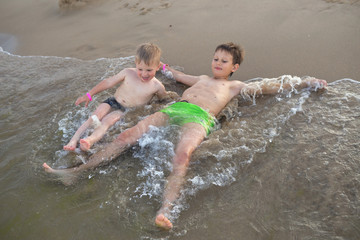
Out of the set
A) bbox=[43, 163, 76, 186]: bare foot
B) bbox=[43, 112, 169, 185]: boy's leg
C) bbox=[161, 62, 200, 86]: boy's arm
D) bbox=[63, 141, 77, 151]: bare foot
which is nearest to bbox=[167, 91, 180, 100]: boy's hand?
bbox=[161, 62, 200, 86]: boy's arm

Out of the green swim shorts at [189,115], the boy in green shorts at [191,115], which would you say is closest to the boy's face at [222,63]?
the boy in green shorts at [191,115]

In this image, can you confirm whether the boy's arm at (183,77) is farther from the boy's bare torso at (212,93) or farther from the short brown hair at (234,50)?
the short brown hair at (234,50)

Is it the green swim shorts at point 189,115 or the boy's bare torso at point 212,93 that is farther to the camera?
the boy's bare torso at point 212,93

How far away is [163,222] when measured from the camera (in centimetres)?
210

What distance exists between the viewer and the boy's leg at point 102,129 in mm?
2807

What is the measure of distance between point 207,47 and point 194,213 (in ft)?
10.3

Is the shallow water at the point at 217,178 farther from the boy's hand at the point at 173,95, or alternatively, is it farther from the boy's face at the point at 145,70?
the boy's face at the point at 145,70

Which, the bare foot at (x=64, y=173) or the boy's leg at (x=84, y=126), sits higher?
the boy's leg at (x=84, y=126)

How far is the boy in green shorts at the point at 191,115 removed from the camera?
8.29 feet

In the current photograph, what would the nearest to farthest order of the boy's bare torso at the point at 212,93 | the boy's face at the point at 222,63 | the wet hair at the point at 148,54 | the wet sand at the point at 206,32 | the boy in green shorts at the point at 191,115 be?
1. the boy in green shorts at the point at 191,115
2. the wet hair at the point at 148,54
3. the boy's bare torso at the point at 212,93
4. the boy's face at the point at 222,63
5. the wet sand at the point at 206,32

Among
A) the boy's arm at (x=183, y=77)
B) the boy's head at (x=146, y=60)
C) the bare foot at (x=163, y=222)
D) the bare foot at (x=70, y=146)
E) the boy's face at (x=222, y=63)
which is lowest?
the bare foot at (x=163, y=222)

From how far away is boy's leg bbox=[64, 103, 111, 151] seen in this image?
2844 millimetres

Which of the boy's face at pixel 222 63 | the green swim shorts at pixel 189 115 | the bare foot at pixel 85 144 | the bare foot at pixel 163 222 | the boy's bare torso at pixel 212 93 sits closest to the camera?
the bare foot at pixel 163 222

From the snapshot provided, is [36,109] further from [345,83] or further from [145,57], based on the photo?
[345,83]
